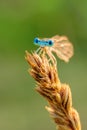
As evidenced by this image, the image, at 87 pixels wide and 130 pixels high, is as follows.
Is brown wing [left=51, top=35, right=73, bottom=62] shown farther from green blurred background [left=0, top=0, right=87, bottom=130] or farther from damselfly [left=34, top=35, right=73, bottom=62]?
green blurred background [left=0, top=0, right=87, bottom=130]

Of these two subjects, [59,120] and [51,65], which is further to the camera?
[51,65]

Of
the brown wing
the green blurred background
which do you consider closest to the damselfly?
the brown wing

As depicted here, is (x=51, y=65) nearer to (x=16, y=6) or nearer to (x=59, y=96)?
(x=59, y=96)

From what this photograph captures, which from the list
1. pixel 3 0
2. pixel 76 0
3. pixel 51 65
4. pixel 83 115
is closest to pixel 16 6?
pixel 3 0

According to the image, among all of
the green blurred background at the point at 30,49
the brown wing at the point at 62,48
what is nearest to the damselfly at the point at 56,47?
the brown wing at the point at 62,48

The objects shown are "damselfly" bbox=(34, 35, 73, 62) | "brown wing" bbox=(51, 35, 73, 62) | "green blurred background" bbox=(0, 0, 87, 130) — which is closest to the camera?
"damselfly" bbox=(34, 35, 73, 62)

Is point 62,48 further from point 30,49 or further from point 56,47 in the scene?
point 30,49

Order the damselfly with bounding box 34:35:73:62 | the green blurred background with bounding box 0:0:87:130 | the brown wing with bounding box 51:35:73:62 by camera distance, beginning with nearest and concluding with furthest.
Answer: the damselfly with bounding box 34:35:73:62
the brown wing with bounding box 51:35:73:62
the green blurred background with bounding box 0:0:87:130
